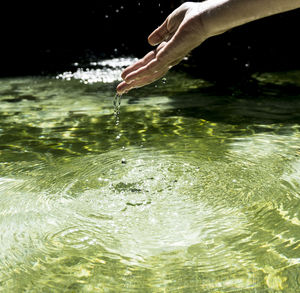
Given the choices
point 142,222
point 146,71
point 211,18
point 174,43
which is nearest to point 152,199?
point 142,222

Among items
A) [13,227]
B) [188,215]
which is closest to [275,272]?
[188,215]

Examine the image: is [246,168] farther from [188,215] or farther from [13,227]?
[13,227]

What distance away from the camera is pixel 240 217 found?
98.0 inches

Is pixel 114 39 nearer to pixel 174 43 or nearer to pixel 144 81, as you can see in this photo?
pixel 144 81

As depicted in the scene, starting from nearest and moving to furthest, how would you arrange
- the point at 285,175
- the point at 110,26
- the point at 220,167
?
1. the point at 285,175
2. the point at 220,167
3. the point at 110,26

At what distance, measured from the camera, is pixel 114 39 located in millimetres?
11836

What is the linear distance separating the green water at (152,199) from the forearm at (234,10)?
1.13m

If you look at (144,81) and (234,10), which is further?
(144,81)

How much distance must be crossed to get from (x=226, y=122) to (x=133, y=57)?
586 cm

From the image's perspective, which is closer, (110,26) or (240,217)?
(240,217)

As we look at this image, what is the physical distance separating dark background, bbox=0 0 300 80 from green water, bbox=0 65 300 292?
3332 mm

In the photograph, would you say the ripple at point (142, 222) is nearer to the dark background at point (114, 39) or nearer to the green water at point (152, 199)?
the green water at point (152, 199)

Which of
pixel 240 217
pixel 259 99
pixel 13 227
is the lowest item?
pixel 259 99

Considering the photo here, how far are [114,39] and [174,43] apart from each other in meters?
9.67
